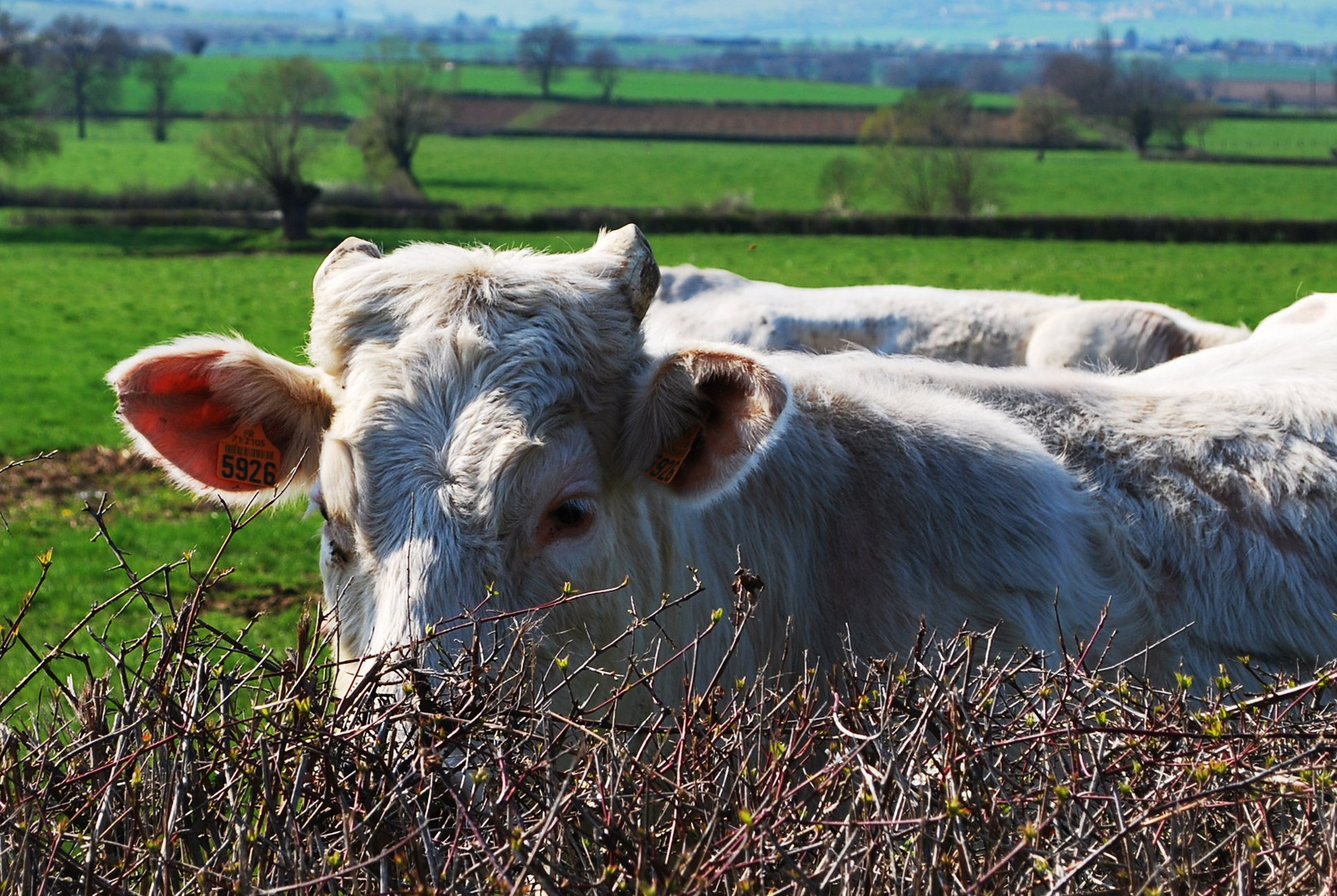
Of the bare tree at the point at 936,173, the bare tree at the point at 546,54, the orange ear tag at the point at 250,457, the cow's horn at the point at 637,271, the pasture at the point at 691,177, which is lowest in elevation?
the pasture at the point at 691,177

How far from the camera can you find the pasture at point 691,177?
57938 mm

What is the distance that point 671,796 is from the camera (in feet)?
7.18

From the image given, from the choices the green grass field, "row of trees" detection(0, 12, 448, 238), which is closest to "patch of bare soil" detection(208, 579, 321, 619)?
"row of trees" detection(0, 12, 448, 238)

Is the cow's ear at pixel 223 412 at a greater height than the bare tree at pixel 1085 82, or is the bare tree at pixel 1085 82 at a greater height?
the bare tree at pixel 1085 82

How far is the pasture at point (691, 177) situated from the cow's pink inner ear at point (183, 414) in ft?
158

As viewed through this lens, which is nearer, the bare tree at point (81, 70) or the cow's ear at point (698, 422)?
the cow's ear at point (698, 422)

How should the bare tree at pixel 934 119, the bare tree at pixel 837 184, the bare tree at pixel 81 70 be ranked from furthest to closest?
the bare tree at pixel 81 70 < the bare tree at pixel 934 119 < the bare tree at pixel 837 184

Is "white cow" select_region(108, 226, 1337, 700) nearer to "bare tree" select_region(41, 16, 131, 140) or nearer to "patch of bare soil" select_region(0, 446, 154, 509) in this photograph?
"patch of bare soil" select_region(0, 446, 154, 509)

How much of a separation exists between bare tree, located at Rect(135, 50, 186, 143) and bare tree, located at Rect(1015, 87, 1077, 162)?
56293 mm

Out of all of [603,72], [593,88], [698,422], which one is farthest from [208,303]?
[593,88]

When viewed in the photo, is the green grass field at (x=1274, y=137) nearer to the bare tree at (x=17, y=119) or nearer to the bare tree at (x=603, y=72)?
the bare tree at (x=603, y=72)

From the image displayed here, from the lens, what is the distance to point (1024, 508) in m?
4.41

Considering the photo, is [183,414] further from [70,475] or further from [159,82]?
[159,82]

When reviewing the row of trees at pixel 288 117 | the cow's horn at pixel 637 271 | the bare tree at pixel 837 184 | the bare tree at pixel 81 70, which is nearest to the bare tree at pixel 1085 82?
the bare tree at pixel 837 184
